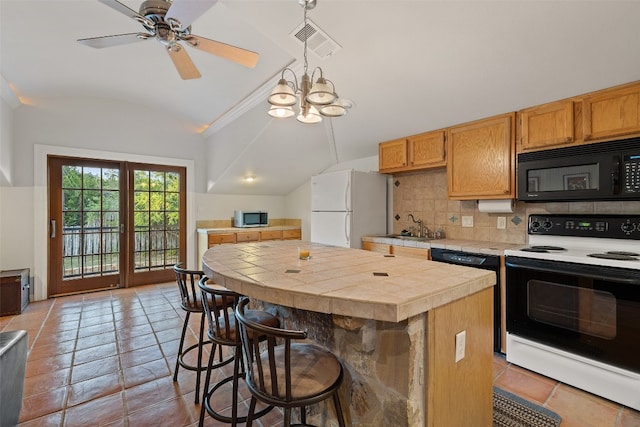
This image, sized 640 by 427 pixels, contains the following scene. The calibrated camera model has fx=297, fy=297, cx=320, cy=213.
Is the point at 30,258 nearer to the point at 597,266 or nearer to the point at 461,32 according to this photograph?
the point at 461,32

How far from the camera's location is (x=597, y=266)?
1.93 metres

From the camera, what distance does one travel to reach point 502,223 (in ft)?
9.82

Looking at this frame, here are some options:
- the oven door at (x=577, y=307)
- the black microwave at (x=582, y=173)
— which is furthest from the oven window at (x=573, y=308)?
the black microwave at (x=582, y=173)

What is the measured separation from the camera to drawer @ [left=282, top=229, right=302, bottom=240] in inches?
227

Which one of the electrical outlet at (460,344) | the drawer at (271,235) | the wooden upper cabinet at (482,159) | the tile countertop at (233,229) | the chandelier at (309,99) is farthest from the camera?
the drawer at (271,235)

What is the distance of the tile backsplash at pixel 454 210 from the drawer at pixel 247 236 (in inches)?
97.1

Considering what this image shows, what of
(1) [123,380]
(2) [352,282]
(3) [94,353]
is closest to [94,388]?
(1) [123,380]

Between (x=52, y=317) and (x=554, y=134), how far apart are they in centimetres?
537

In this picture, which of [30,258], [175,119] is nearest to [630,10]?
[175,119]

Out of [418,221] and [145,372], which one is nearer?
[145,372]

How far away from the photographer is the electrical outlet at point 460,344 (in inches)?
50.6

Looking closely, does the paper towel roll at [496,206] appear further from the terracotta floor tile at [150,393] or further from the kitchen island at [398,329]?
the terracotta floor tile at [150,393]

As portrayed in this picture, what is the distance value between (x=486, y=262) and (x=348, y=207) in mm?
1707

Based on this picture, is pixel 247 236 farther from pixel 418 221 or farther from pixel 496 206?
pixel 496 206
